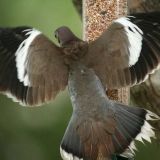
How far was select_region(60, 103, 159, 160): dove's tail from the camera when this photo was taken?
648cm

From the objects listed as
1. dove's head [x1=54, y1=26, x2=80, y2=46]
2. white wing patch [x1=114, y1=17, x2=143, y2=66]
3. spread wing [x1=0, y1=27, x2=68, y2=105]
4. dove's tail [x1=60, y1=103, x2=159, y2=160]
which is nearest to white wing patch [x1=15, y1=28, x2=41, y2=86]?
spread wing [x1=0, y1=27, x2=68, y2=105]

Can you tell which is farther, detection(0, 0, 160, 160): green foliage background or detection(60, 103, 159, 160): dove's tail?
detection(0, 0, 160, 160): green foliage background

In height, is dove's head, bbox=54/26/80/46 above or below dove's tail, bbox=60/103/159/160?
above

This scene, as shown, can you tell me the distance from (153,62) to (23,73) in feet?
3.12

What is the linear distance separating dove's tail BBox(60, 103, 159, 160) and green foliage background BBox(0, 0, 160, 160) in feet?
9.41

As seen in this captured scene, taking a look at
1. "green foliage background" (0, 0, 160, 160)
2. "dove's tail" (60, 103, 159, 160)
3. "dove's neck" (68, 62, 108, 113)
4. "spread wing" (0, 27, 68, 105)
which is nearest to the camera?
"dove's tail" (60, 103, 159, 160)

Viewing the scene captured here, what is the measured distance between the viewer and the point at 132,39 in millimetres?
6699

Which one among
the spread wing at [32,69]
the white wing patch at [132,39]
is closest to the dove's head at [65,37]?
the spread wing at [32,69]

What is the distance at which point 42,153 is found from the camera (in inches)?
441

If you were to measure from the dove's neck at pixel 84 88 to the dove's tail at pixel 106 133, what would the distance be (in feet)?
0.29

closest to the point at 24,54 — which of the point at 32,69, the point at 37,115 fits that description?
the point at 32,69

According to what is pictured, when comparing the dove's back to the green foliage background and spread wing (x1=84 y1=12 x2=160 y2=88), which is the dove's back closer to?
spread wing (x1=84 y1=12 x2=160 y2=88)

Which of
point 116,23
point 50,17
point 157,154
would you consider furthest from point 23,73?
point 50,17

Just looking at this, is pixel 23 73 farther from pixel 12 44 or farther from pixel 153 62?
pixel 153 62
